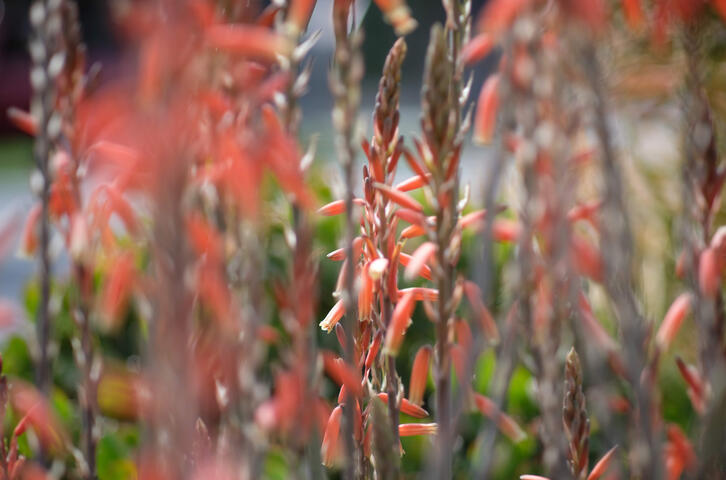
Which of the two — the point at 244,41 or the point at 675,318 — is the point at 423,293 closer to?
the point at 675,318

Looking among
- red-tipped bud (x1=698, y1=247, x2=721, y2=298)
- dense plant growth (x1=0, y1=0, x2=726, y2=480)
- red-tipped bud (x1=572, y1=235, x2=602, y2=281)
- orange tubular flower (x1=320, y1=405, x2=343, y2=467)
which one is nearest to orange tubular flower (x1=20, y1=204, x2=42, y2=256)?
dense plant growth (x1=0, y1=0, x2=726, y2=480)

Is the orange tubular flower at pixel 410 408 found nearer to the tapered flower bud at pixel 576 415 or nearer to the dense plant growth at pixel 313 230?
the dense plant growth at pixel 313 230

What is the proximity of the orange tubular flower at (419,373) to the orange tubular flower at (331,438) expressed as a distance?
77mm

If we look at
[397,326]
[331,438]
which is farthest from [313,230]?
[331,438]

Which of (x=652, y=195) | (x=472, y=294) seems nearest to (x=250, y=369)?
(x=472, y=294)

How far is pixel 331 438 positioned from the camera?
0.78 m

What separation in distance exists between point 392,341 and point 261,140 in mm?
283

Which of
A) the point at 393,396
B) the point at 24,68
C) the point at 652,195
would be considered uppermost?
the point at 393,396

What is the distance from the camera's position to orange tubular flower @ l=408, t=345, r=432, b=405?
2.38ft

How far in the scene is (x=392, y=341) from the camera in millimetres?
673

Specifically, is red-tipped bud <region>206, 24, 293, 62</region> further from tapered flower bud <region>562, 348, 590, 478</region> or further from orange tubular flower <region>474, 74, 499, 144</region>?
tapered flower bud <region>562, 348, 590, 478</region>

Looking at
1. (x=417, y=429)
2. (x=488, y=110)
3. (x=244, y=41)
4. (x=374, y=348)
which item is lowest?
(x=417, y=429)

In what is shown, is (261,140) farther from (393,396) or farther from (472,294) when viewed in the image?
(393,396)

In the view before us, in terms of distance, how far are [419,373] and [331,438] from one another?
0.12 meters
